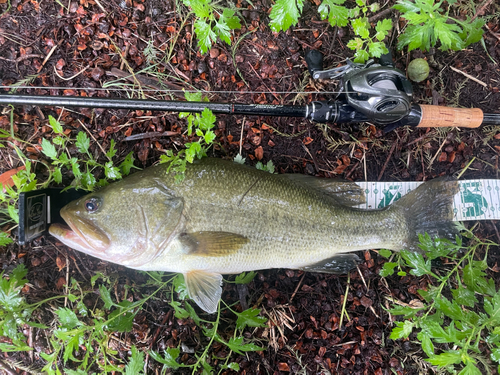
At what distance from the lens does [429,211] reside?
291 centimetres

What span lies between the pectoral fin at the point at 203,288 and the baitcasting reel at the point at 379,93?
1.69m

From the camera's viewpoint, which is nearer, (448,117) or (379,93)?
(379,93)

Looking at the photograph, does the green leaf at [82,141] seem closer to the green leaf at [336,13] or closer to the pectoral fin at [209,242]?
the pectoral fin at [209,242]

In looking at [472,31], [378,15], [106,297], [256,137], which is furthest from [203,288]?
[472,31]

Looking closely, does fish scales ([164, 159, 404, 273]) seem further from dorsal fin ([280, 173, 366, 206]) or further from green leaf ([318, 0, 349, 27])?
green leaf ([318, 0, 349, 27])

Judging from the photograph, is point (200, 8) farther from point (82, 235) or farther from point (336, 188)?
point (82, 235)

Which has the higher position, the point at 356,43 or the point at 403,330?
the point at 356,43

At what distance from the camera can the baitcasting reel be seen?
8.34 ft

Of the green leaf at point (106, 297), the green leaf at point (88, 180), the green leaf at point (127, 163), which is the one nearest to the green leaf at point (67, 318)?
the green leaf at point (106, 297)

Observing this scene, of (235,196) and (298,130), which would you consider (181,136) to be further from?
(298,130)

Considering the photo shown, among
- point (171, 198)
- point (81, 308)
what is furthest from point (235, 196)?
point (81, 308)

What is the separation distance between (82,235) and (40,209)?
485 mm

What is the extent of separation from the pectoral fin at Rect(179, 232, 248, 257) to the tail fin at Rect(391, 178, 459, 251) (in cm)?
147

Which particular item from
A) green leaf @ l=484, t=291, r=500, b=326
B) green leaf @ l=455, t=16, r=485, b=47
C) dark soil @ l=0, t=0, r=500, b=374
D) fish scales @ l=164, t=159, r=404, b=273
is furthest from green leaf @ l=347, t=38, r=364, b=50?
green leaf @ l=484, t=291, r=500, b=326
